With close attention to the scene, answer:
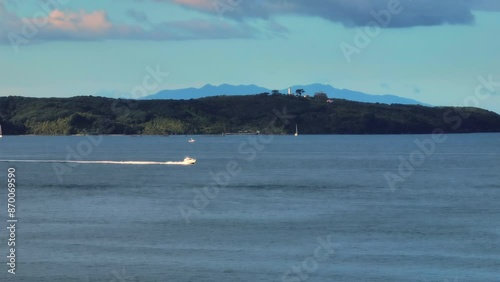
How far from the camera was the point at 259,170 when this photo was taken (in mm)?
132375

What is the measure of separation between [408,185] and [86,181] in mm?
37538

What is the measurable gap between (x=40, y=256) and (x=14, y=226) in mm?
12213

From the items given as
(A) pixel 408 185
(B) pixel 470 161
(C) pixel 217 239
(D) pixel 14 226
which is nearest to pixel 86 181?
→ (A) pixel 408 185

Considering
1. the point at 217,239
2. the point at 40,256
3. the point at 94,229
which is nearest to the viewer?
the point at 40,256

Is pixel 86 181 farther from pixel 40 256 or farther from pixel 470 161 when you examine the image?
pixel 470 161

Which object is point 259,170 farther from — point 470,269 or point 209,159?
point 470,269

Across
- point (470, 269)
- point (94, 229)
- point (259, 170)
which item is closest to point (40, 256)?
point (94, 229)

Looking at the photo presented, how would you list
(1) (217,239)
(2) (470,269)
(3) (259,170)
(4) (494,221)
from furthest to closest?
(3) (259,170) < (4) (494,221) < (1) (217,239) < (2) (470,269)

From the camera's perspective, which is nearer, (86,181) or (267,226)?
(267,226)

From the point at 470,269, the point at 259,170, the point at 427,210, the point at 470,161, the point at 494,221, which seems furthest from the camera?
the point at 470,161

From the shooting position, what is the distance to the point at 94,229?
62375mm

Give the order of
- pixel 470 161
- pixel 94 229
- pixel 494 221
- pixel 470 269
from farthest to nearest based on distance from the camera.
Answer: pixel 470 161 → pixel 494 221 → pixel 94 229 → pixel 470 269

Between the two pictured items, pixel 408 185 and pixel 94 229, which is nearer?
pixel 94 229

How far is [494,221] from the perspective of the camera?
6781 centimetres
